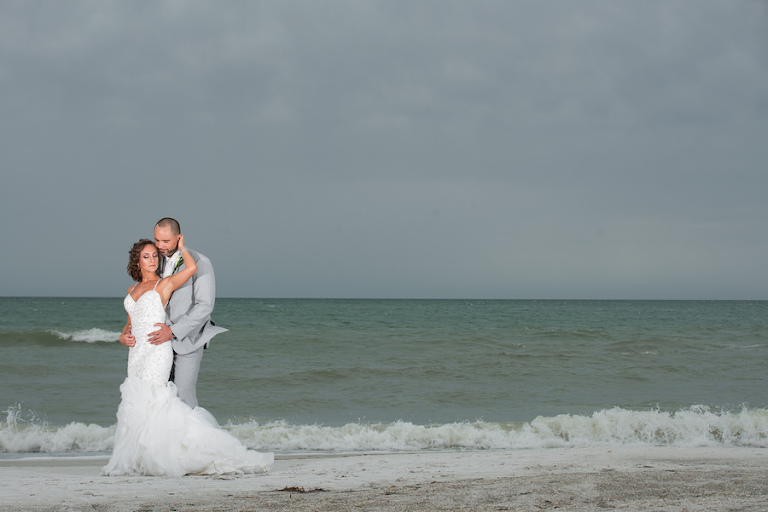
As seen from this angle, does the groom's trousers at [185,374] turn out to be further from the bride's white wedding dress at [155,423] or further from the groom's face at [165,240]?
the groom's face at [165,240]

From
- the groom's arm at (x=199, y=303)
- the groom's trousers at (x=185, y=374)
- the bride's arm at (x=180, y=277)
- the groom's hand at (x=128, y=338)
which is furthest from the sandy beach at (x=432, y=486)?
the bride's arm at (x=180, y=277)

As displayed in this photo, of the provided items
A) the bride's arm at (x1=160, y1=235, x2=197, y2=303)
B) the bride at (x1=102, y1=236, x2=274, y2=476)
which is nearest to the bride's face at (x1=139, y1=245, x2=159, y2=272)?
the bride at (x1=102, y1=236, x2=274, y2=476)

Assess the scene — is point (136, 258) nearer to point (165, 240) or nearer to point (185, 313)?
point (165, 240)

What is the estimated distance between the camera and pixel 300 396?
1071 centimetres

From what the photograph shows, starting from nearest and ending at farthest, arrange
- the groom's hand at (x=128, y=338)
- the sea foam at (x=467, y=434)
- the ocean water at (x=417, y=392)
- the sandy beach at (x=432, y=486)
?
the sandy beach at (x=432, y=486) < the groom's hand at (x=128, y=338) < the sea foam at (x=467, y=434) < the ocean water at (x=417, y=392)

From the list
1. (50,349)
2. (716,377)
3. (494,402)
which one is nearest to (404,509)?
(494,402)

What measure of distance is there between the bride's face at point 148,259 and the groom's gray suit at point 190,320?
0.82 feet

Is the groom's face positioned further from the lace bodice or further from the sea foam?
the sea foam

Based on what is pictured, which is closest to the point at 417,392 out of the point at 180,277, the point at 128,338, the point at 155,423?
the point at 155,423

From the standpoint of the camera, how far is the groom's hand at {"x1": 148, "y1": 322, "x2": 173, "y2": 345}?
14.2ft

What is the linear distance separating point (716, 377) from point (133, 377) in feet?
41.3

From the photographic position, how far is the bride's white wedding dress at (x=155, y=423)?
4.36 m

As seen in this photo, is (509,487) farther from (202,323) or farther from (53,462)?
(53,462)

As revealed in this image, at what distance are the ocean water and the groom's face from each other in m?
3.60
